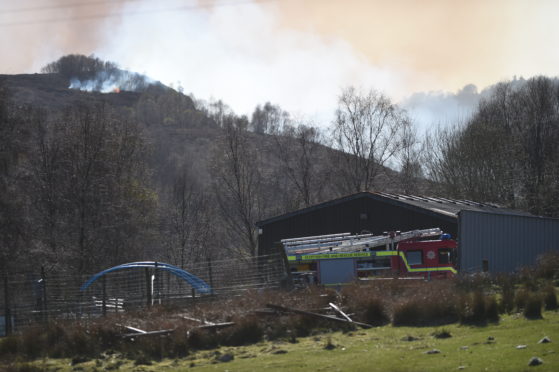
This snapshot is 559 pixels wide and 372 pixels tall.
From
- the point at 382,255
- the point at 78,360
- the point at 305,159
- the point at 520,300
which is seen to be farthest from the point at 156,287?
the point at 305,159

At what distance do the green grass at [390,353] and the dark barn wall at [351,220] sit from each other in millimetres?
19534

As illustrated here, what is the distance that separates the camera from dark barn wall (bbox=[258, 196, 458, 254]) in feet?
123

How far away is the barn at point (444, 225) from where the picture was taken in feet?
109

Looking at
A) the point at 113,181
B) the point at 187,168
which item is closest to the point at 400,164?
the point at 113,181

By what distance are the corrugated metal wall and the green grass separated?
47.1ft

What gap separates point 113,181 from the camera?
51.2 meters

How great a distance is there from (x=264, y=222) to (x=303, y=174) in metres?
29.1

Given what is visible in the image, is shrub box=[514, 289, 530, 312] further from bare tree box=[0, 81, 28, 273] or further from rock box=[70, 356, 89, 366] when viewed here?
bare tree box=[0, 81, 28, 273]

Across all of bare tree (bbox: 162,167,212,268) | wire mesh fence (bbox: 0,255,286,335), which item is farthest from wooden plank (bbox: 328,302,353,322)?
bare tree (bbox: 162,167,212,268)

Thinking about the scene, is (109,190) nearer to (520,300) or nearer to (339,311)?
(339,311)

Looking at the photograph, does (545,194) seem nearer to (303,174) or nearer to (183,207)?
(303,174)

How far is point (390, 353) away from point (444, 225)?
72.3 ft

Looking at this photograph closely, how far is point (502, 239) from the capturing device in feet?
116

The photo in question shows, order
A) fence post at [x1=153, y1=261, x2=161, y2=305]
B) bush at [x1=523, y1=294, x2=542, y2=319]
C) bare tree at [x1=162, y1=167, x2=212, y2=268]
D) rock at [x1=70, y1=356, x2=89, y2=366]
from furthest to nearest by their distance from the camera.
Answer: bare tree at [x1=162, y1=167, x2=212, y2=268], fence post at [x1=153, y1=261, x2=161, y2=305], bush at [x1=523, y1=294, x2=542, y2=319], rock at [x1=70, y1=356, x2=89, y2=366]
